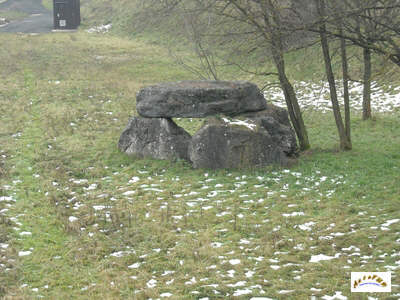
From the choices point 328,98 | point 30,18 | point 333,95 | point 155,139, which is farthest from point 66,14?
point 333,95

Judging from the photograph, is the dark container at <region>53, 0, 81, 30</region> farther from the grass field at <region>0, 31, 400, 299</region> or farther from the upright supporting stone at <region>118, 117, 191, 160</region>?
the upright supporting stone at <region>118, 117, 191, 160</region>

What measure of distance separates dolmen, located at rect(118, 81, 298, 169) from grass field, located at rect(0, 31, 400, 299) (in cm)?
49

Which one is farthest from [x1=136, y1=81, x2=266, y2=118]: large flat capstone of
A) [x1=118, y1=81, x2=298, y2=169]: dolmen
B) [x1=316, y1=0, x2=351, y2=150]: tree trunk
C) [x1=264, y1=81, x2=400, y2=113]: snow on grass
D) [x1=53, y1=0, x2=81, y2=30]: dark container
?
[x1=53, y1=0, x2=81, y2=30]: dark container

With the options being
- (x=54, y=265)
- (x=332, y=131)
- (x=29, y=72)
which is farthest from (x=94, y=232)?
(x=29, y=72)

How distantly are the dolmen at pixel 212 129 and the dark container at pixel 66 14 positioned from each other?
3884cm

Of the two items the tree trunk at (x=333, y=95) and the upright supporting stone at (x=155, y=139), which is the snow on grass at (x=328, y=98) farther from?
the upright supporting stone at (x=155, y=139)

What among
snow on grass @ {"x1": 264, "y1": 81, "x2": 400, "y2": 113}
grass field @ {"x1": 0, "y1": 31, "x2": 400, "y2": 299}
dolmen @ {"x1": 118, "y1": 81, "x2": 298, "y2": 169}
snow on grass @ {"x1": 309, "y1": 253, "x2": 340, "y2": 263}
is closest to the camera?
grass field @ {"x1": 0, "y1": 31, "x2": 400, "y2": 299}

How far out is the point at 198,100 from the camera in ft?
50.6

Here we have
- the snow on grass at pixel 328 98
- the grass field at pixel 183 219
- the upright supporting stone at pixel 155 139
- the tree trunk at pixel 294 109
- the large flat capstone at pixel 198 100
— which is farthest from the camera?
the snow on grass at pixel 328 98

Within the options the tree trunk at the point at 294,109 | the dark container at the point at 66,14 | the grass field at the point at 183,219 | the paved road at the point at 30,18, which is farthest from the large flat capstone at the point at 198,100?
the dark container at the point at 66,14

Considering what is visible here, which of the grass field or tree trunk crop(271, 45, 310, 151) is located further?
tree trunk crop(271, 45, 310, 151)

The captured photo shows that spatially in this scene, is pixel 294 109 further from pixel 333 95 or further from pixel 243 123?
pixel 243 123

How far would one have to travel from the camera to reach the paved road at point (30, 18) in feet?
170

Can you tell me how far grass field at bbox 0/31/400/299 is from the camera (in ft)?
26.7
